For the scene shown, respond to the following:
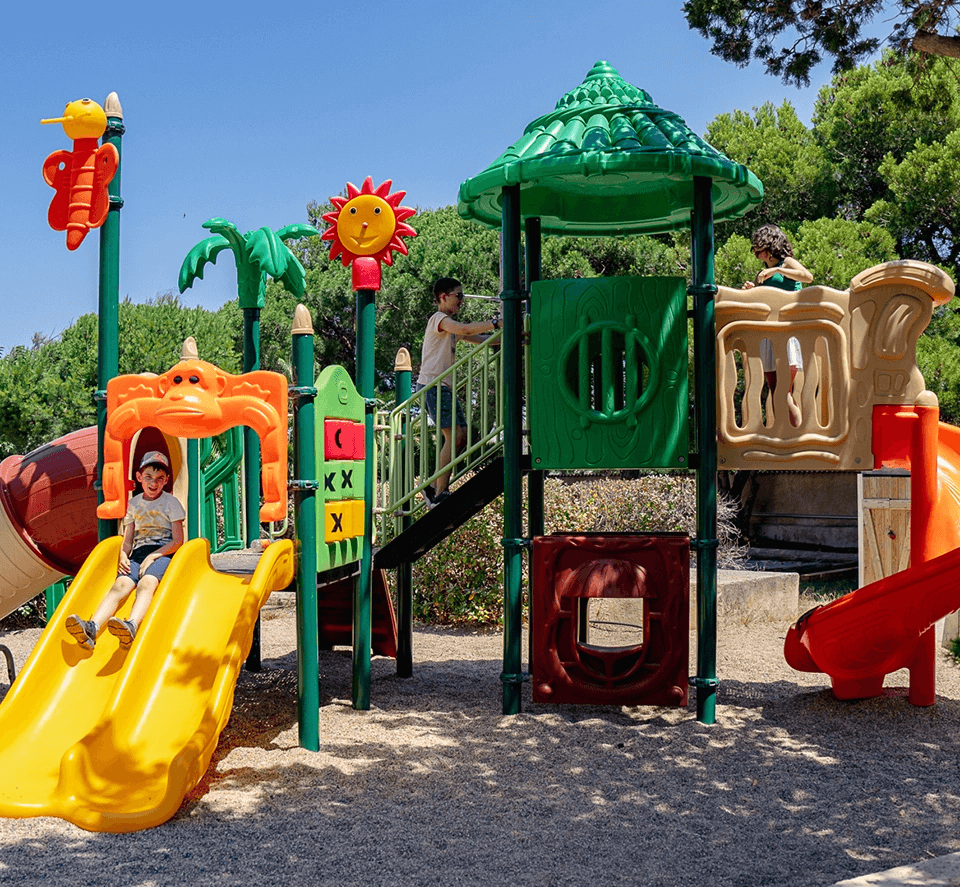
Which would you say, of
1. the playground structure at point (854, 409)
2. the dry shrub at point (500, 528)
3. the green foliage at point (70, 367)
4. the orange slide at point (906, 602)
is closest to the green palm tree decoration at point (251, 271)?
the dry shrub at point (500, 528)

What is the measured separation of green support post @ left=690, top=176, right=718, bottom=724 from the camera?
6262mm

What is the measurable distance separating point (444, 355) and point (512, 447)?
1154 millimetres

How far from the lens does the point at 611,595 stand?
6.23 metres

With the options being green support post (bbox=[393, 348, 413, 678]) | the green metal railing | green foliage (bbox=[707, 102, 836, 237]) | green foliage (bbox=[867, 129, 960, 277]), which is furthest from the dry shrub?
green foliage (bbox=[707, 102, 836, 237])

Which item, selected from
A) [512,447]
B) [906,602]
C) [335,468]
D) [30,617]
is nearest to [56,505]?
[335,468]

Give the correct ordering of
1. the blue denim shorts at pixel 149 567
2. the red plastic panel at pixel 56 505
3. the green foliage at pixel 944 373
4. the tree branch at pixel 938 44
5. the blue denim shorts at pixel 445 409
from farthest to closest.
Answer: the green foliage at pixel 944 373 < the blue denim shorts at pixel 445 409 < the red plastic panel at pixel 56 505 < the blue denim shorts at pixel 149 567 < the tree branch at pixel 938 44

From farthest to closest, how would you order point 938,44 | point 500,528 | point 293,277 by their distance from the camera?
point 500,528, point 293,277, point 938,44

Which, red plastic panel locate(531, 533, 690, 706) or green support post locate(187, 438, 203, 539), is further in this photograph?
green support post locate(187, 438, 203, 539)

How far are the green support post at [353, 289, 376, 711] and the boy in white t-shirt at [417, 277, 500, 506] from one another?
1.89ft

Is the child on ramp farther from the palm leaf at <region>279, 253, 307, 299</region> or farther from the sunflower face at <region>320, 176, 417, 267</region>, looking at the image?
the palm leaf at <region>279, 253, 307, 299</region>

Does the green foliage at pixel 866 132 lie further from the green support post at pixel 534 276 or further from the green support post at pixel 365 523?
the green support post at pixel 365 523

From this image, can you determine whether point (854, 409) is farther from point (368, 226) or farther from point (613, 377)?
point (368, 226)

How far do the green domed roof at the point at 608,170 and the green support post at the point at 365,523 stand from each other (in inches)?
41.1

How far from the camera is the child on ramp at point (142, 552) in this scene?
514 cm
